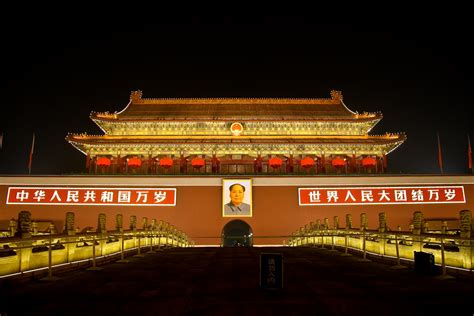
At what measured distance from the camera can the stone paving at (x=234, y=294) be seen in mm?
3375

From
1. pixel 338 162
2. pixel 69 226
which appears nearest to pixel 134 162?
pixel 338 162

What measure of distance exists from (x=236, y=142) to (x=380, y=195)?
8.33m

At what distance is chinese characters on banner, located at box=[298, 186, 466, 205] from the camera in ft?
61.0

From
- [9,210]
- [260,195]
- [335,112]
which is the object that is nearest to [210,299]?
[260,195]

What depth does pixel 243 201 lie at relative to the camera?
18391 millimetres

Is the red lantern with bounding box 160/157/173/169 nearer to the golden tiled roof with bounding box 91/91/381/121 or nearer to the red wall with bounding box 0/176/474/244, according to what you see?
the red wall with bounding box 0/176/474/244

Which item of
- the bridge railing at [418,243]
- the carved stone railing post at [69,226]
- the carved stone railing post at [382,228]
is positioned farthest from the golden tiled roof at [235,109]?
the carved stone railing post at [69,226]

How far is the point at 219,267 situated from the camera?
6605mm

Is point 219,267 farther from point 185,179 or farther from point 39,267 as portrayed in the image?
point 185,179

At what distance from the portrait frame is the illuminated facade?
2.01 meters

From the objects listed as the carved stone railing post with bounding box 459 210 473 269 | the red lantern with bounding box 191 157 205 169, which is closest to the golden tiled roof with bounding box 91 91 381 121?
the red lantern with bounding box 191 157 205 169

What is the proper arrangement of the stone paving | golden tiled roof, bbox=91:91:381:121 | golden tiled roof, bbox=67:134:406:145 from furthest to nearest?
golden tiled roof, bbox=91:91:381:121
golden tiled roof, bbox=67:134:406:145
the stone paving

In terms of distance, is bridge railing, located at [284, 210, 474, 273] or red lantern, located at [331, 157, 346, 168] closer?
bridge railing, located at [284, 210, 474, 273]

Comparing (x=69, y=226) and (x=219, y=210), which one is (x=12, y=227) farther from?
(x=219, y=210)
